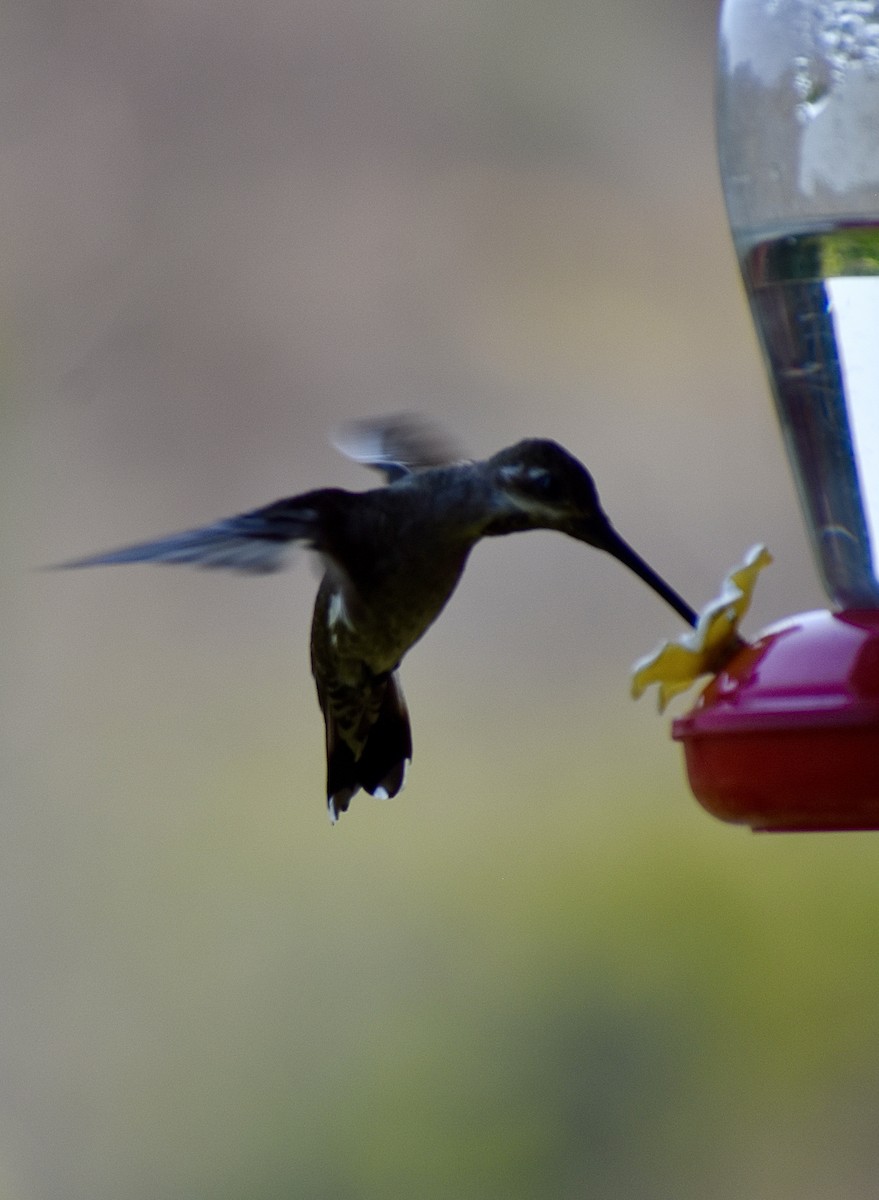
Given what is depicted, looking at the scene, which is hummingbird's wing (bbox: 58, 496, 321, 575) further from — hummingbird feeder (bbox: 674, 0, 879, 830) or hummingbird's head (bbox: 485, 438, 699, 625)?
hummingbird feeder (bbox: 674, 0, 879, 830)

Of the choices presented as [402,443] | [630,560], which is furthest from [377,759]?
[630,560]

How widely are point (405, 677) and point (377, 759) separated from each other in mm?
2875

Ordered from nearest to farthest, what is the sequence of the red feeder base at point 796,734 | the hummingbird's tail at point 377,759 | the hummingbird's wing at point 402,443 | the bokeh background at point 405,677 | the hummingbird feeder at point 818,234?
1. the red feeder base at point 796,734
2. the hummingbird feeder at point 818,234
3. the hummingbird's tail at point 377,759
4. the hummingbird's wing at point 402,443
5. the bokeh background at point 405,677

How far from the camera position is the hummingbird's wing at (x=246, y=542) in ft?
6.46

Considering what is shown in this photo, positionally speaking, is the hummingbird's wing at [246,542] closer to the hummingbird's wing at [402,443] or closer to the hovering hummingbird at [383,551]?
the hovering hummingbird at [383,551]

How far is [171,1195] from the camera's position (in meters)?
5.23

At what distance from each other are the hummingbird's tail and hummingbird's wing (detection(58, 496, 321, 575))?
0.47 m

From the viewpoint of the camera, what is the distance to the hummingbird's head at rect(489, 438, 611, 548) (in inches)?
82.5

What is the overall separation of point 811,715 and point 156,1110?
13.1ft

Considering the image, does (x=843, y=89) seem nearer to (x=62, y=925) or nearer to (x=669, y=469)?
(x=669, y=469)

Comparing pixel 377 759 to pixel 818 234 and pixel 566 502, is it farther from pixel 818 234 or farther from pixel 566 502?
pixel 818 234

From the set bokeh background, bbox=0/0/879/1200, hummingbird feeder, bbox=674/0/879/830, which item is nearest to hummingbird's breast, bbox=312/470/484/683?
hummingbird feeder, bbox=674/0/879/830

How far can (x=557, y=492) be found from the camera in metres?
2.10

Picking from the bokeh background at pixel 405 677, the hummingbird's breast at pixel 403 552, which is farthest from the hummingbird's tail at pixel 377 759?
the bokeh background at pixel 405 677
